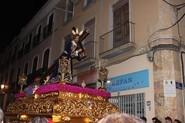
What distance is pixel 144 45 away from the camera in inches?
413

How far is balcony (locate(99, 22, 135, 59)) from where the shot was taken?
1116 cm

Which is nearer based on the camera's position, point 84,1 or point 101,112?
point 101,112

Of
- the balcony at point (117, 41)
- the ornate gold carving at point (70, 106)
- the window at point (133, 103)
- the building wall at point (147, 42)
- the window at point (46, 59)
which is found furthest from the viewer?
the window at point (46, 59)

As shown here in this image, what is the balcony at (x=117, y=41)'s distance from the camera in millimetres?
11156

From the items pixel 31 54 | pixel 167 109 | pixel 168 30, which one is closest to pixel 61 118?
pixel 167 109

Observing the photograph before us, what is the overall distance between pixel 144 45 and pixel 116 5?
331cm

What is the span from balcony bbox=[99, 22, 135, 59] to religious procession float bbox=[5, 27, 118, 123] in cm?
671

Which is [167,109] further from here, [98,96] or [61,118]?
[61,118]

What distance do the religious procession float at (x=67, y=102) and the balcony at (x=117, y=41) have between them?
6.71 metres

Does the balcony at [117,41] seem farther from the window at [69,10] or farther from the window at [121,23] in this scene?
the window at [69,10]

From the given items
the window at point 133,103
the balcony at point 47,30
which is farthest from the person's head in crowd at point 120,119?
the balcony at point 47,30

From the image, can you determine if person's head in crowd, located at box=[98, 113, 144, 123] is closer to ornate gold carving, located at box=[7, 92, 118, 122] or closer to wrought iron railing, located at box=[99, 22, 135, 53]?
ornate gold carving, located at box=[7, 92, 118, 122]

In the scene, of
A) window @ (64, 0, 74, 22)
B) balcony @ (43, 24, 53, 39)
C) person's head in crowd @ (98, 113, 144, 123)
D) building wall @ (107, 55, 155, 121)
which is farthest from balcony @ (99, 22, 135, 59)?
person's head in crowd @ (98, 113, 144, 123)

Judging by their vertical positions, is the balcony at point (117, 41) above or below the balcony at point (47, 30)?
below
